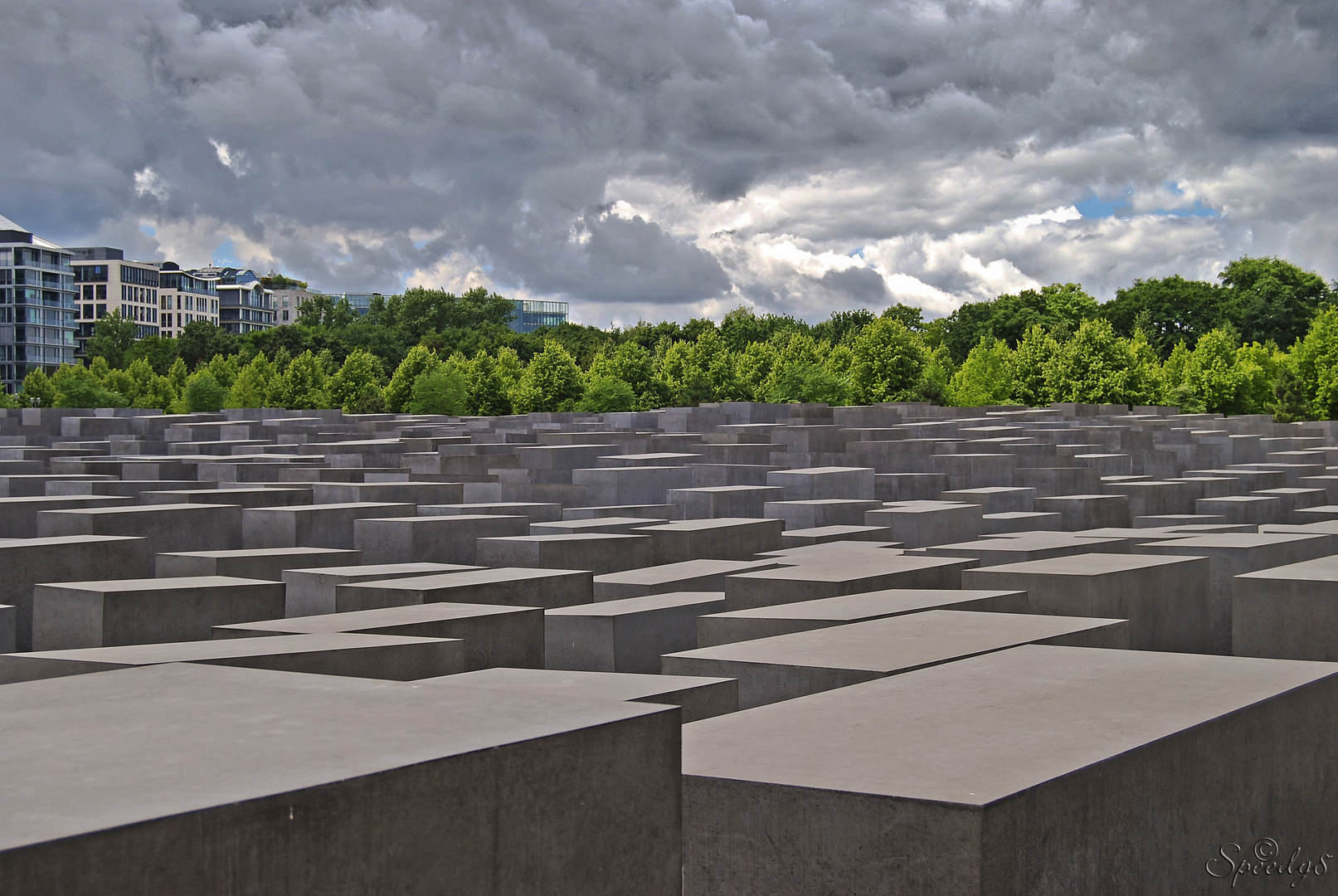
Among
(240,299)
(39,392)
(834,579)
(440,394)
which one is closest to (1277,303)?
(440,394)

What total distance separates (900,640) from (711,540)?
587cm

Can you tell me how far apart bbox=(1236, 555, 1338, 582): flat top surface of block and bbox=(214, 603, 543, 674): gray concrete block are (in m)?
4.47

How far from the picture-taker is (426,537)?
12.3m

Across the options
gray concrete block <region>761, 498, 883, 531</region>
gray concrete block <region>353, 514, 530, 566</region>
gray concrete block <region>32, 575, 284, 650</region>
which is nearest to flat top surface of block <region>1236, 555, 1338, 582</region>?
gray concrete block <region>761, 498, 883, 531</region>

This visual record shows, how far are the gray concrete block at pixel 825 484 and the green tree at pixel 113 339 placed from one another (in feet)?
325

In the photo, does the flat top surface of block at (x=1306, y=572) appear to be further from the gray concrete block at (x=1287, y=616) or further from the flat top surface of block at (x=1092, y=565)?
the flat top surface of block at (x=1092, y=565)

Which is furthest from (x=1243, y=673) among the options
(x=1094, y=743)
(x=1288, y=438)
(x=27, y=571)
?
(x=1288, y=438)

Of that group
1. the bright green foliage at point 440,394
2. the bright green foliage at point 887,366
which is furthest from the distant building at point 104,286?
the bright green foliage at point 887,366

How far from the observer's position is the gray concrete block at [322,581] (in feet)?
30.4

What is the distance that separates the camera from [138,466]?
18562mm

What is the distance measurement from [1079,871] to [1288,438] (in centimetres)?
2998

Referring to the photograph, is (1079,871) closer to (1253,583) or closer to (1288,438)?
(1253,583)

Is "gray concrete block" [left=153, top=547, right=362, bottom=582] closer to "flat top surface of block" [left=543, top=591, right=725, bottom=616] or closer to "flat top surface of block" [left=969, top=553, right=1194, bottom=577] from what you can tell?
"flat top surface of block" [left=543, top=591, right=725, bottom=616]

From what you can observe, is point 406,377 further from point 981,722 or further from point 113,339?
point 113,339
